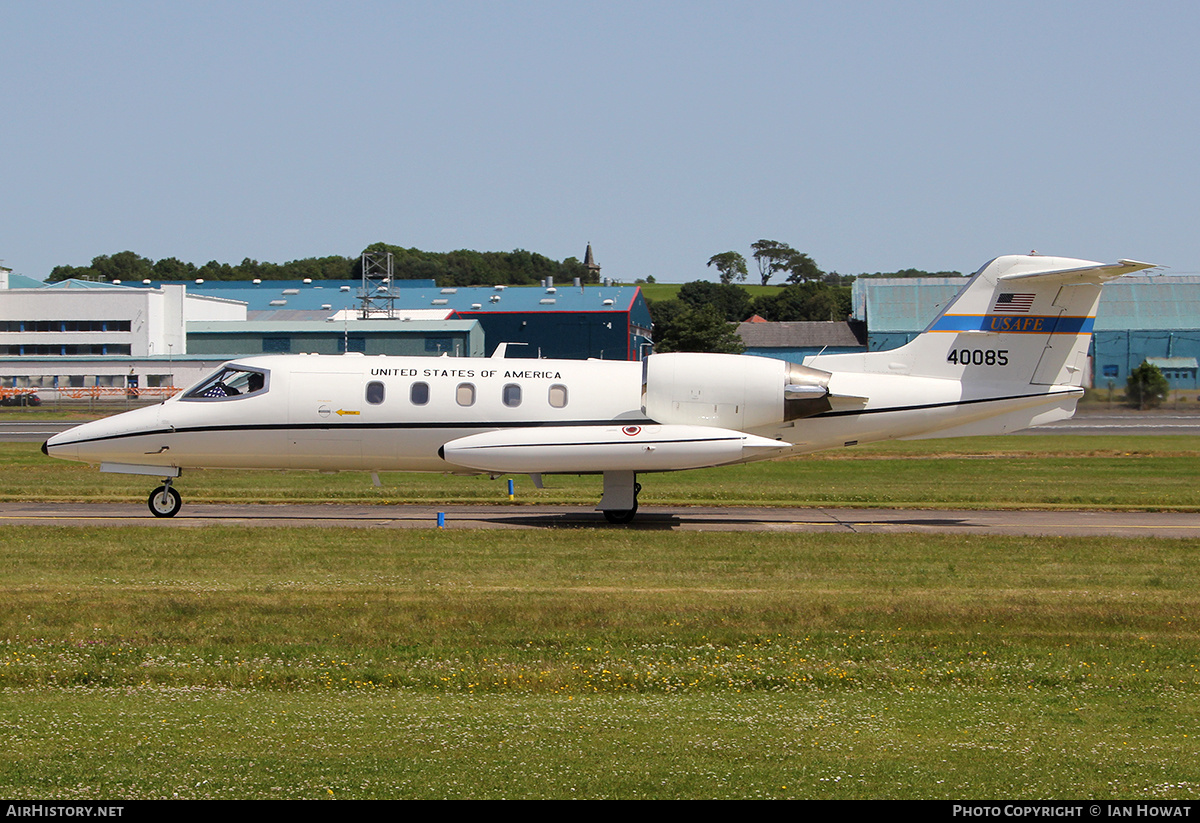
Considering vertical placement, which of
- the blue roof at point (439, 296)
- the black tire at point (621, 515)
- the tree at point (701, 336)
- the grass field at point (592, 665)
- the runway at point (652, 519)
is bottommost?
the runway at point (652, 519)

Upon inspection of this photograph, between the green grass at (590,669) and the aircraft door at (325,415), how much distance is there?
11.6 ft

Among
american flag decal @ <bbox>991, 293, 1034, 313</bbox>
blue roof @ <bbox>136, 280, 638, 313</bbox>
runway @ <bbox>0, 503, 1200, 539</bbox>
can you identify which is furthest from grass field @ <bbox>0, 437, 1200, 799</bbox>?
blue roof @ <bbox>136, 280, 638, 313</bbox>

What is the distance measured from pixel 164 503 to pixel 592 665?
14657 mm

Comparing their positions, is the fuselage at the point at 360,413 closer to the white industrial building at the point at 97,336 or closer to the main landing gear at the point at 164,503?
the main landing gear at the point at 164,503

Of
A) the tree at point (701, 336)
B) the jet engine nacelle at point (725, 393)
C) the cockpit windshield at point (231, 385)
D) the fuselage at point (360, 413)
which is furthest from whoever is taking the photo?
the tree at point (701, 336)

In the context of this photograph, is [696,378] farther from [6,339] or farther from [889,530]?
[6,339]

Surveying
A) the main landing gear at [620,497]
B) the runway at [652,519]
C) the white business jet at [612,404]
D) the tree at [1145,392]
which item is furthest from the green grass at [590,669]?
the tree at [1145,392]

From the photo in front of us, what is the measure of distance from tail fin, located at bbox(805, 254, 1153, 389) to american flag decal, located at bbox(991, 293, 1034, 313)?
2cm

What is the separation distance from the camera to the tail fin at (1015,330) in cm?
2234

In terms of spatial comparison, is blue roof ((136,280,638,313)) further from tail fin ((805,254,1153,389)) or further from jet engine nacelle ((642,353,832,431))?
jet engine nacelle ((642,353,832,431))

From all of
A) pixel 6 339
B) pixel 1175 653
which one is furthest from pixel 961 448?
pixel 6 339

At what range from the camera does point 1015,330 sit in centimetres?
2259

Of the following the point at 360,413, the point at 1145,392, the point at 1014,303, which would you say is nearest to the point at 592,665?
the point at 360,413

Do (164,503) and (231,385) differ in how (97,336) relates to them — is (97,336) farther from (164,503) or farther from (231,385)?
(231,385)
